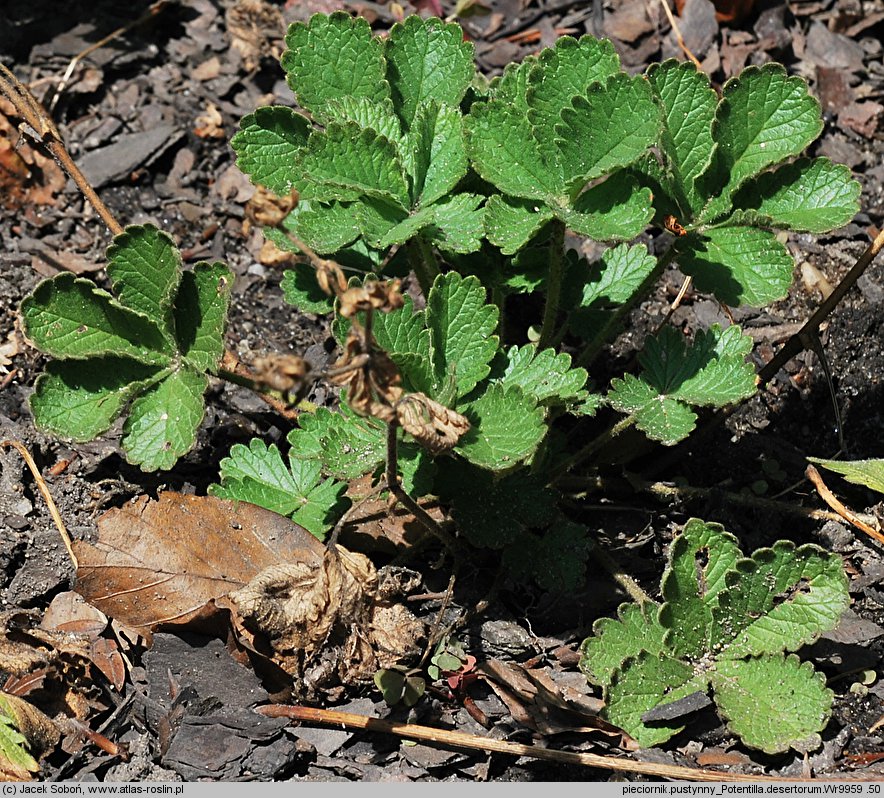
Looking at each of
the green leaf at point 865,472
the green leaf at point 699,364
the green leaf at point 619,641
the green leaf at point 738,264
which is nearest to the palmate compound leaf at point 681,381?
the green leaf at point 699,364

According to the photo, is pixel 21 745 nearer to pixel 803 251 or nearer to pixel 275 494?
pixel 275 494

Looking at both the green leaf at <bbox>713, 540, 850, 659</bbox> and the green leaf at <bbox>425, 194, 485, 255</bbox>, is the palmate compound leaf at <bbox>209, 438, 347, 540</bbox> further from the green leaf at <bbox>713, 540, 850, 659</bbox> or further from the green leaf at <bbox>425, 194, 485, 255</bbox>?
the green leaf at <bbox>713, 540, 850, 659</bbox>

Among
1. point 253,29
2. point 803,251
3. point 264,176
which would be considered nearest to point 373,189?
point 264,176

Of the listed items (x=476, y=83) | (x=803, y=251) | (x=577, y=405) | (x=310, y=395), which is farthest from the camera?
(x=803, y=251)

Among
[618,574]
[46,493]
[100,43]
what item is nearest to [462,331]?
[618,574]

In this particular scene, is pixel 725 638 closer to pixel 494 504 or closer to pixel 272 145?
pixel 494 504
